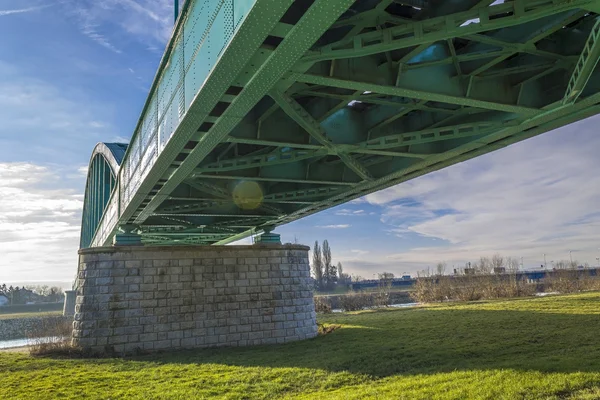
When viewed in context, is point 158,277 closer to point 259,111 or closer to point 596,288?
point 259,111

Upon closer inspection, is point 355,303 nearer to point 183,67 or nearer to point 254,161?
point 254,161

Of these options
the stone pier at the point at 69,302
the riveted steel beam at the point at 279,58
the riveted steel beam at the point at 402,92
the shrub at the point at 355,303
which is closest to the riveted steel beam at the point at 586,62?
the riveted steel beam at the point at 402,92

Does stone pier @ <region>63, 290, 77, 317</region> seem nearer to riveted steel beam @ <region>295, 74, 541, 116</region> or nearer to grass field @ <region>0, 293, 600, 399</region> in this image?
grass field @ <region>0, 293, 600, 399</region>

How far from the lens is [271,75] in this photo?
7266 millimetres

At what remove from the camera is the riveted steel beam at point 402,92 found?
316 inches

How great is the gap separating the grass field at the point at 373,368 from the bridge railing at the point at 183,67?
19.4 feet

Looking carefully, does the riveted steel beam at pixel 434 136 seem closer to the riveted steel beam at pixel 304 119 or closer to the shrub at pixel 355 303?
the riveted steel beam at pixel 304 119

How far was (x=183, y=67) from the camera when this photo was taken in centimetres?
960

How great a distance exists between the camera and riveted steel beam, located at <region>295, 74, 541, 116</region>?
8.03 metres

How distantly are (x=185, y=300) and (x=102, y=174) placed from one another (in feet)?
73.3

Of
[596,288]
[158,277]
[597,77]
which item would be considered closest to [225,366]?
[158,277]

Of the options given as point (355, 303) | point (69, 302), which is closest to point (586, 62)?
point (355, 303)

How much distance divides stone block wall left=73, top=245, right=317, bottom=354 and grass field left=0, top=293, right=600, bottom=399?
4.16ft

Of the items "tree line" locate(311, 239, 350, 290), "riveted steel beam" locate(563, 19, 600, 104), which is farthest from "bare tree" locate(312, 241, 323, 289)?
"riveted steel beam" locate(563, 19, 600, 104)
